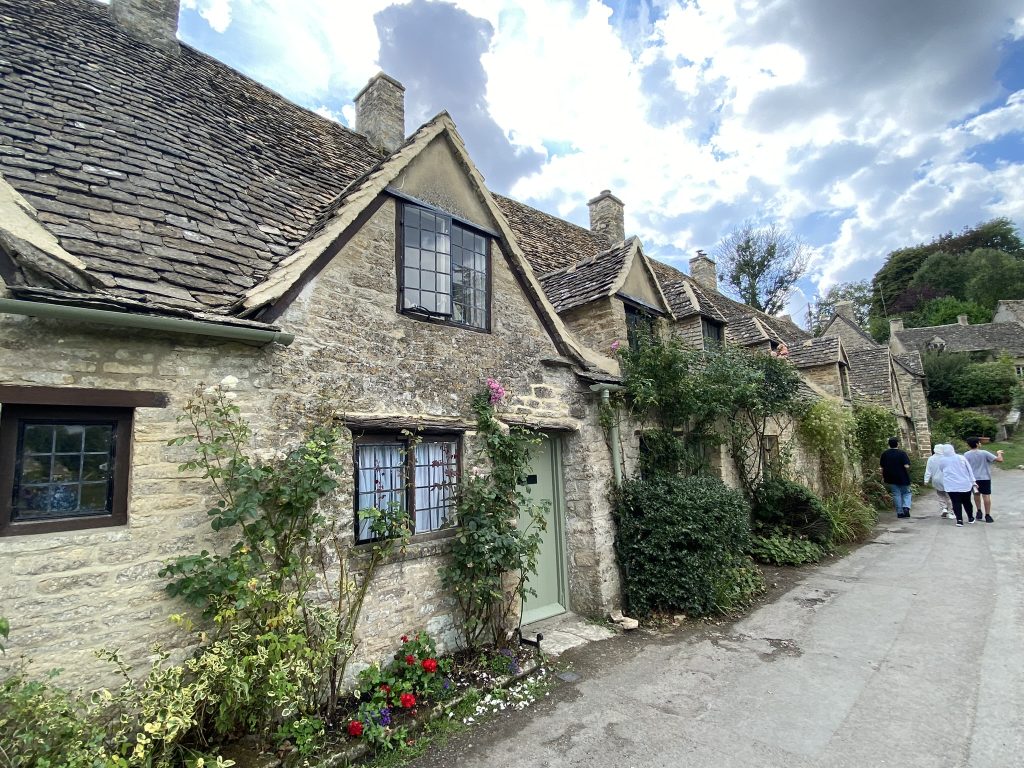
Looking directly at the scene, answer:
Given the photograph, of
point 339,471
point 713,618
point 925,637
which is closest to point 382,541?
point 339,471

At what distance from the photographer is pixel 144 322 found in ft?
11.5

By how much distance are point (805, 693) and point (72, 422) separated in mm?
6556

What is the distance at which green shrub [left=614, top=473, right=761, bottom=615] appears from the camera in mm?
6738

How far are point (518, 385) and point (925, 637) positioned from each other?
555 centimetres

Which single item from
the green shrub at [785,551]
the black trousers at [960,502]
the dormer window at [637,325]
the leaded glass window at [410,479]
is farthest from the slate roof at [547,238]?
the black trousers at [960,502]

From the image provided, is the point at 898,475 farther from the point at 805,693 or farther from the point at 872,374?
the point at 805,693

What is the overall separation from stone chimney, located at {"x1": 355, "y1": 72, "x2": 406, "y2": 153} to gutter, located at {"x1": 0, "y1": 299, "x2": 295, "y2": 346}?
22.3 ft

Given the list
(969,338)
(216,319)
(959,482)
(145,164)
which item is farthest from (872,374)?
(145,164)

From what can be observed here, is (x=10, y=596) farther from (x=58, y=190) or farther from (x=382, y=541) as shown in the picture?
(x=58, y=190)

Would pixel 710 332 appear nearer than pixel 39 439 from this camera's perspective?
No

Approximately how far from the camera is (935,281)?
51.7 m

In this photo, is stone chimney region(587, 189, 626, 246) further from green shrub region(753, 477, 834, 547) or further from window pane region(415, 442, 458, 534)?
window pane region(415, 442, 458, 534)

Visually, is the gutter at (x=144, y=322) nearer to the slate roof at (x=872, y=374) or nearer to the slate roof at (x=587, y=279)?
the slate roof at (x=587, y=279)

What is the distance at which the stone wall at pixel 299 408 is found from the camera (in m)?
3.26
